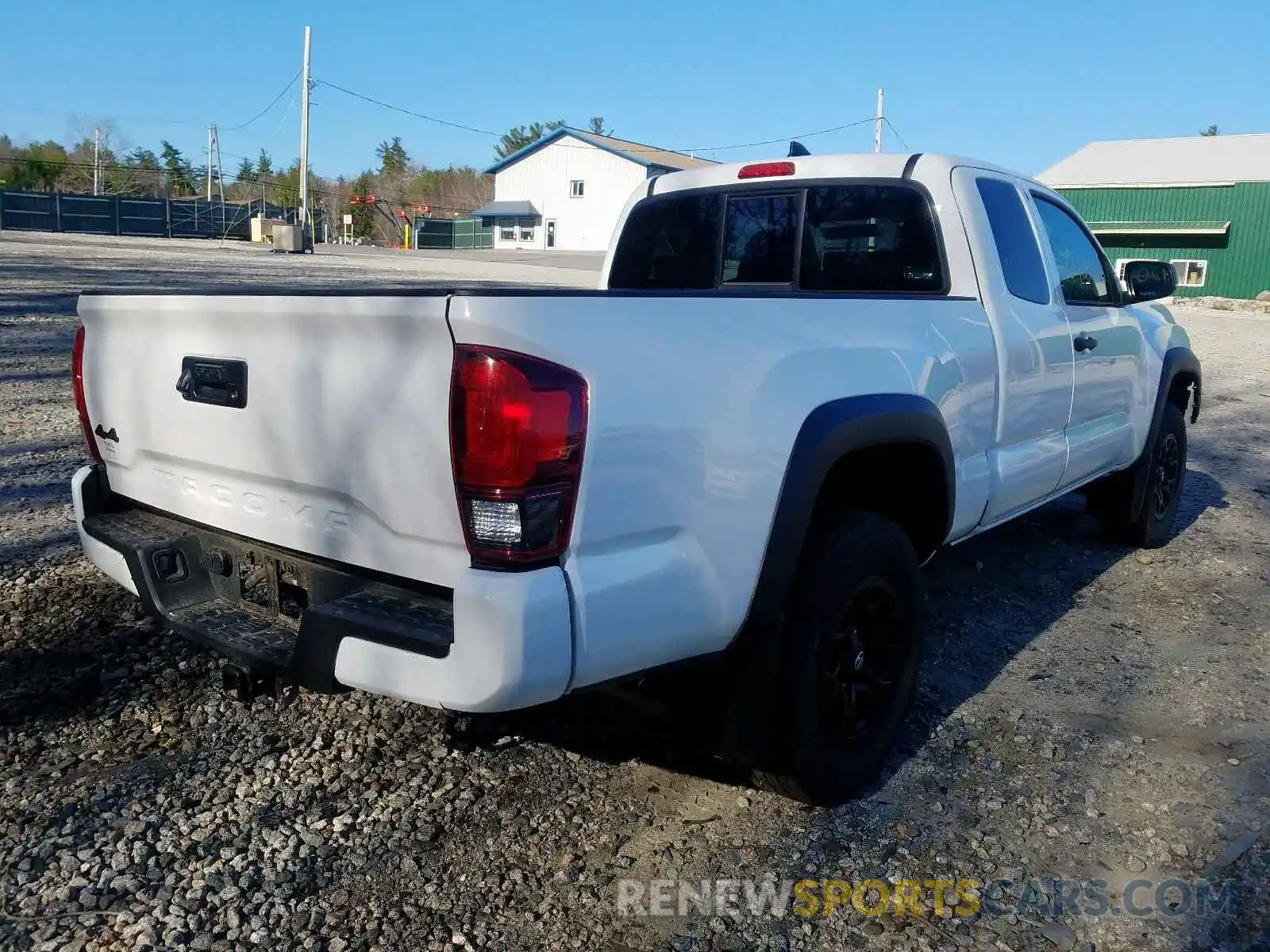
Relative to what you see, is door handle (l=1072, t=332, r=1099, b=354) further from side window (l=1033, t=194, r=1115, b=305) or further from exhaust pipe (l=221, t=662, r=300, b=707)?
exhaust pipe (l=221, t=662, r=300, b=707)

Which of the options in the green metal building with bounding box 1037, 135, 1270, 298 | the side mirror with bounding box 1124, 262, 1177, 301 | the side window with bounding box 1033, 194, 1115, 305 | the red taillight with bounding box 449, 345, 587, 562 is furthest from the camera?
the green metal building with bounding box 1037, 135, 1270, 298

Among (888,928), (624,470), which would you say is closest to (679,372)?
(624,470)

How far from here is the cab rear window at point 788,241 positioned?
397 cm

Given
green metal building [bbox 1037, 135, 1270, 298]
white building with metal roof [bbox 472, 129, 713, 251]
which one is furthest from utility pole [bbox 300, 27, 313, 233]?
green metal building [bbox 1037, 135, 1270, 298]

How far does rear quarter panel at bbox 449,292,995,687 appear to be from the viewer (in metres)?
2.16

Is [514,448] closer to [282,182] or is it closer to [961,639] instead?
[961,639]

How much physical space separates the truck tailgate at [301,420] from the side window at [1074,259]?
3245mm

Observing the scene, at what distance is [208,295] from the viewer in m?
2.63

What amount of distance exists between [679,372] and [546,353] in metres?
0.37

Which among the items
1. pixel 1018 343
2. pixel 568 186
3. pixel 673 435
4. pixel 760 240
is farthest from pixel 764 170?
pixel 568 186

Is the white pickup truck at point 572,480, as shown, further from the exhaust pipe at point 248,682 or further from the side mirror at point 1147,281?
the side mirror at point 1147,281

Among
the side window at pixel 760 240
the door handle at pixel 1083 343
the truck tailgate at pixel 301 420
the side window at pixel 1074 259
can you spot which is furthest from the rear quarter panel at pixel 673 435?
the side window at pixel 1074 259

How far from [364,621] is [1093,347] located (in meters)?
3.56

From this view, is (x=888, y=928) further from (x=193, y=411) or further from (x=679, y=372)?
(x=193, y=411)
